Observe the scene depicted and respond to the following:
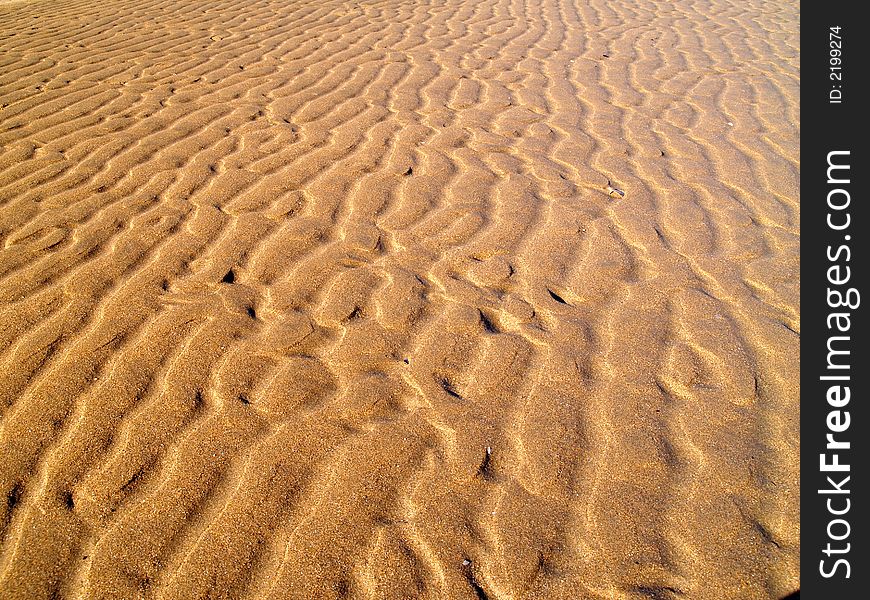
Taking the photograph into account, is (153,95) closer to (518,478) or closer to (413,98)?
(413,98)

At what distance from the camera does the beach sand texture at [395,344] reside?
73.6 inches

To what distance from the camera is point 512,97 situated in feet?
17.1

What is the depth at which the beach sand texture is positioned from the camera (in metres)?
1.87

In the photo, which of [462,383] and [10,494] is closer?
[10,494]

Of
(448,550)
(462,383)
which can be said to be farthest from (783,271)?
(448,550)

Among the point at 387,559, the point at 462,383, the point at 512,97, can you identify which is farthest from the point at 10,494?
the point at 512,97

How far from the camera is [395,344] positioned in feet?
8.52

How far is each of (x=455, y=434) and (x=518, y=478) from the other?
10.2 inches

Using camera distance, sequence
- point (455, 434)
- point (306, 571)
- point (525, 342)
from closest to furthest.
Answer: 1. point (306, 571)
2. point (455, 434)
3. point (525, 342)

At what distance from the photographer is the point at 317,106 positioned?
4926mm

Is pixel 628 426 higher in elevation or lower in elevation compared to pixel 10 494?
lower

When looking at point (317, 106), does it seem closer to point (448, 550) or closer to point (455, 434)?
point (455, 434)

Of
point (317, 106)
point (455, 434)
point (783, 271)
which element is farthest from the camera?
point (317, 106)

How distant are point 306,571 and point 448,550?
1.28 ft
